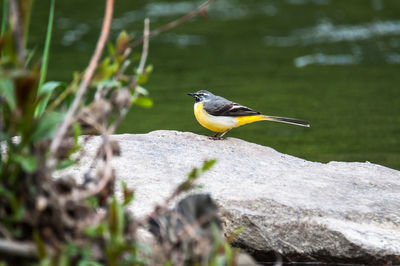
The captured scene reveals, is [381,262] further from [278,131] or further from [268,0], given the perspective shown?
[268,0]

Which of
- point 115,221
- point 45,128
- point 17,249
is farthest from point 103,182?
point 17,249

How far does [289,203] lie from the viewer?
496cm

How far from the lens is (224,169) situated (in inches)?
221

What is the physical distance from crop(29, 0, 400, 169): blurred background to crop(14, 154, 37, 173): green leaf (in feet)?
20.8

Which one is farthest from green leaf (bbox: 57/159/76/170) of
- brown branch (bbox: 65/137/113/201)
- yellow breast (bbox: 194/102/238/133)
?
yellow breast (bbox: 194/102/238/133)

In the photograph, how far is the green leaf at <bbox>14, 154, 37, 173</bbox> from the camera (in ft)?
9.18

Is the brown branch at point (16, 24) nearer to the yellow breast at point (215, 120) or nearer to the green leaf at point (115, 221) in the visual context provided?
the green leaf at point (115, 221)

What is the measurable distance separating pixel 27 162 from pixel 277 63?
1329 cm

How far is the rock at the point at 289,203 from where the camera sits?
4.89 meters

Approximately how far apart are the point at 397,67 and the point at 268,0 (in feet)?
30.1

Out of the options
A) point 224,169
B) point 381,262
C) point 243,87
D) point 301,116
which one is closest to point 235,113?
point 224,169

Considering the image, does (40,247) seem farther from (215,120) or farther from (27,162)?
(215,120)

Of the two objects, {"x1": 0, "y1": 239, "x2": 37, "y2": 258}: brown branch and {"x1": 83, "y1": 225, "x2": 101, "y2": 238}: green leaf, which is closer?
{"x1": 0, "y1": 239, "x2": 37, "y2": 258}: brown branch

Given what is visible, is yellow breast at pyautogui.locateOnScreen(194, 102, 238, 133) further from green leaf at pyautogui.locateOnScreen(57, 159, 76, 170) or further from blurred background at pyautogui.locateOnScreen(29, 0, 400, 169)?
green leaf at pyautogui.locateOnScreen(57, 159, 76, 170)
